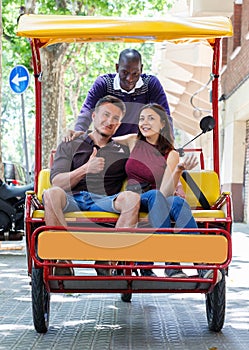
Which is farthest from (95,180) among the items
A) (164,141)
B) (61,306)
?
(61,306)

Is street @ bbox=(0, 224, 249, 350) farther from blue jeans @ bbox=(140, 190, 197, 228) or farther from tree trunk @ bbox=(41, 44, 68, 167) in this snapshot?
tree trunk @ bbox=(41, 44, 68, 167)

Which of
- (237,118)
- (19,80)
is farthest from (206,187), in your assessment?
(237,118)

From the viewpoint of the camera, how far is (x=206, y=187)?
7355 millimetres

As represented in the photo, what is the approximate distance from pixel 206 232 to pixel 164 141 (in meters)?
1.01

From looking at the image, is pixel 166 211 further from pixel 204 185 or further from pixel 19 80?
pixel 19 80

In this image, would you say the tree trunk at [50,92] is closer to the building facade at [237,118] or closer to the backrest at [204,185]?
the building facade at [237,118]

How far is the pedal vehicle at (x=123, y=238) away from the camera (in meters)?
6.27

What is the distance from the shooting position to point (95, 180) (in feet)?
23.2

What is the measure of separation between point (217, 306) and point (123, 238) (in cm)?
104

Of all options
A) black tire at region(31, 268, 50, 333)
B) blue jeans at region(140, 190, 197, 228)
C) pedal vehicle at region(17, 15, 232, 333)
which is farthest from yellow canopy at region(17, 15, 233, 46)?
black tire at region(31, 268, 50, 333)

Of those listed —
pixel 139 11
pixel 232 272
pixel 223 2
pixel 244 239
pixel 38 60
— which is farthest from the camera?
pixel 139 11

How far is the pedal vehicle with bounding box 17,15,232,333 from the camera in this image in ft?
20.6

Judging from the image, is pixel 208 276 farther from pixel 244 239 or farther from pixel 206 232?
pixel 244 239

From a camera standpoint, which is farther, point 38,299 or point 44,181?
point 44,181
